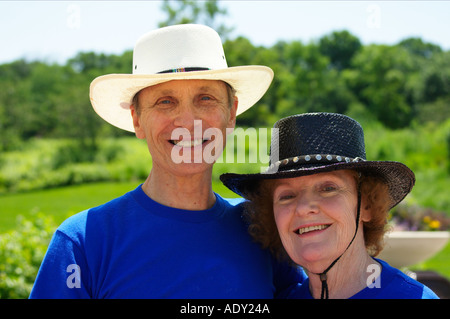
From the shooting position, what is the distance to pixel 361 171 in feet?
7.67

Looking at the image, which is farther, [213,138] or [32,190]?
[32,190]

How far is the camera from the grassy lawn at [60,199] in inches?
567

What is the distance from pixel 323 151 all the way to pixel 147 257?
3.20ft

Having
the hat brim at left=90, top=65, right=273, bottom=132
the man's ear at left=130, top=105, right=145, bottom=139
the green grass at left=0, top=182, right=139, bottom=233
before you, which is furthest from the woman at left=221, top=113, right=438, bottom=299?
the green grass at left=0, top=182, right=139, bottom=233

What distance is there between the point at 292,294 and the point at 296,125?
0.91 metres

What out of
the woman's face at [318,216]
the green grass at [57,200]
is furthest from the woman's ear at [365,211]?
the green grass at [57,200]

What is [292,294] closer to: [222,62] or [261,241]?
[261,241]

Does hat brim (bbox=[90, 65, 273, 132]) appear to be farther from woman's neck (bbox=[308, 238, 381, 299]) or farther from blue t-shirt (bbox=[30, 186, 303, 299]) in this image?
woman's neck (bbox=[308, 238, 381, 299])

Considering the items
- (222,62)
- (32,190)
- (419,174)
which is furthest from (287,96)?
(222,62)

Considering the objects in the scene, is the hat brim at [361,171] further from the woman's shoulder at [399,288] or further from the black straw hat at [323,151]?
the woman's shoulder at [399,288]

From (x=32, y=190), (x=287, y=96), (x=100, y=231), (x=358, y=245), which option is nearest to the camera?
(x=100, y=231)

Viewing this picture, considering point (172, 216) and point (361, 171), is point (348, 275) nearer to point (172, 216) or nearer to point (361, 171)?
point (361, 171)

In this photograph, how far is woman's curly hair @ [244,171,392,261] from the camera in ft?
7.79

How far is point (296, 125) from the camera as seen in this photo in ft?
7.58
